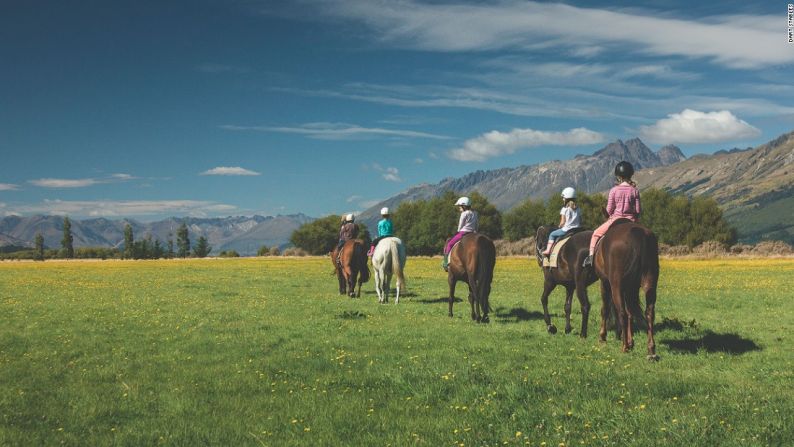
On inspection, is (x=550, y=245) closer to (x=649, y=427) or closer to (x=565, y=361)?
(x=565, y=361)

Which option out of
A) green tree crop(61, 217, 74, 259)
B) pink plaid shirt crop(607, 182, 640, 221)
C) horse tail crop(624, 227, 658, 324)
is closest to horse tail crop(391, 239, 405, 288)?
pink plaid shirt crop(607, 182, 640, 221)

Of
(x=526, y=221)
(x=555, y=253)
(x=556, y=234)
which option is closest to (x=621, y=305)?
(x=555, y=253)

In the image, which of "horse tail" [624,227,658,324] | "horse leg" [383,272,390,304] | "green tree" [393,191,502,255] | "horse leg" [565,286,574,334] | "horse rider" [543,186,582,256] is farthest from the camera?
"green tree" [393,191,502,255]

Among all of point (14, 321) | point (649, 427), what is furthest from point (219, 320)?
point (649, 427)

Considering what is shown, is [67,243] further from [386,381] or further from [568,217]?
[386,381]

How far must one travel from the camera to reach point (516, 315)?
19.6 m

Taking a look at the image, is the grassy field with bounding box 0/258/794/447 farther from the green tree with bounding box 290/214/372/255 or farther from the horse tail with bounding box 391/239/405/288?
the green tree with bounding box 290/214/372/255

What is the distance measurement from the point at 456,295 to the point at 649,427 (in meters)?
19.6

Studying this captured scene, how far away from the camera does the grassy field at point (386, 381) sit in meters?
7.33

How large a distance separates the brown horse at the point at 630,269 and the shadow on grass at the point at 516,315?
5856mm

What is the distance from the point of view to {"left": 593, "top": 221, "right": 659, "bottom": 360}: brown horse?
11852mm

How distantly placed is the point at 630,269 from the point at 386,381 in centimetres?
572

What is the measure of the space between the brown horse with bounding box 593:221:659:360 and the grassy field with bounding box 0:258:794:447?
0.79 m

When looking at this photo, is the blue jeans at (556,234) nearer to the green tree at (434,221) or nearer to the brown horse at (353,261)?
the brown horse at (353,261)
